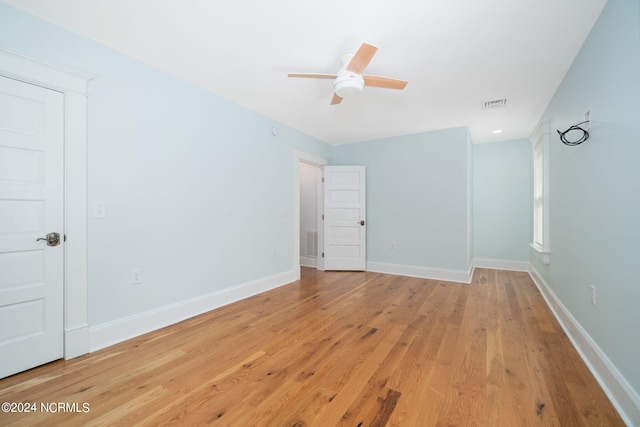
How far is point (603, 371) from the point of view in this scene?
175cm

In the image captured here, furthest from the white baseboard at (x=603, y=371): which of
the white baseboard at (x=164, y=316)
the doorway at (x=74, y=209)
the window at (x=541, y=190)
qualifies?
the doorway at (x=74, y=209)

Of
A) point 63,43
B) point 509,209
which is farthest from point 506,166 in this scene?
point 63,43

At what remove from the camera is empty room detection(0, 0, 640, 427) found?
5.25 feet

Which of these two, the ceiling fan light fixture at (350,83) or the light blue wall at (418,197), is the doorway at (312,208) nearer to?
the light blue wall at (418,197)

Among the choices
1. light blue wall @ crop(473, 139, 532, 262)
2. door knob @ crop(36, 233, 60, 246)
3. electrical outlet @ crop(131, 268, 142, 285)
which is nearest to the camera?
door knob @ crop(36, 233, 60, 246)

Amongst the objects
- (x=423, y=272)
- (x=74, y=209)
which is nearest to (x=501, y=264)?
(x=423, y=272)

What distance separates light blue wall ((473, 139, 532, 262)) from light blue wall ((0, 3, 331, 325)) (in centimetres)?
435

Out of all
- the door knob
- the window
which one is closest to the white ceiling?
the window

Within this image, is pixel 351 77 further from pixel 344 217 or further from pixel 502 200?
pixel 502 200

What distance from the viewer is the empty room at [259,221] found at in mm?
1601

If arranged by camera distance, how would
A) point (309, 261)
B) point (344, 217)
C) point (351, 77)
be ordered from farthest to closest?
point (309, 261), point (344, 217), point (351, 77)

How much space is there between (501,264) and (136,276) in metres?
6.00

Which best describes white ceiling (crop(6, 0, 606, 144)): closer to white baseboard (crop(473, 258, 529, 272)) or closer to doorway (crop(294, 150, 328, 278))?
doorway (crop(294, 150, 328, 278))

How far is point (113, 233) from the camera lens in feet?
7.60
